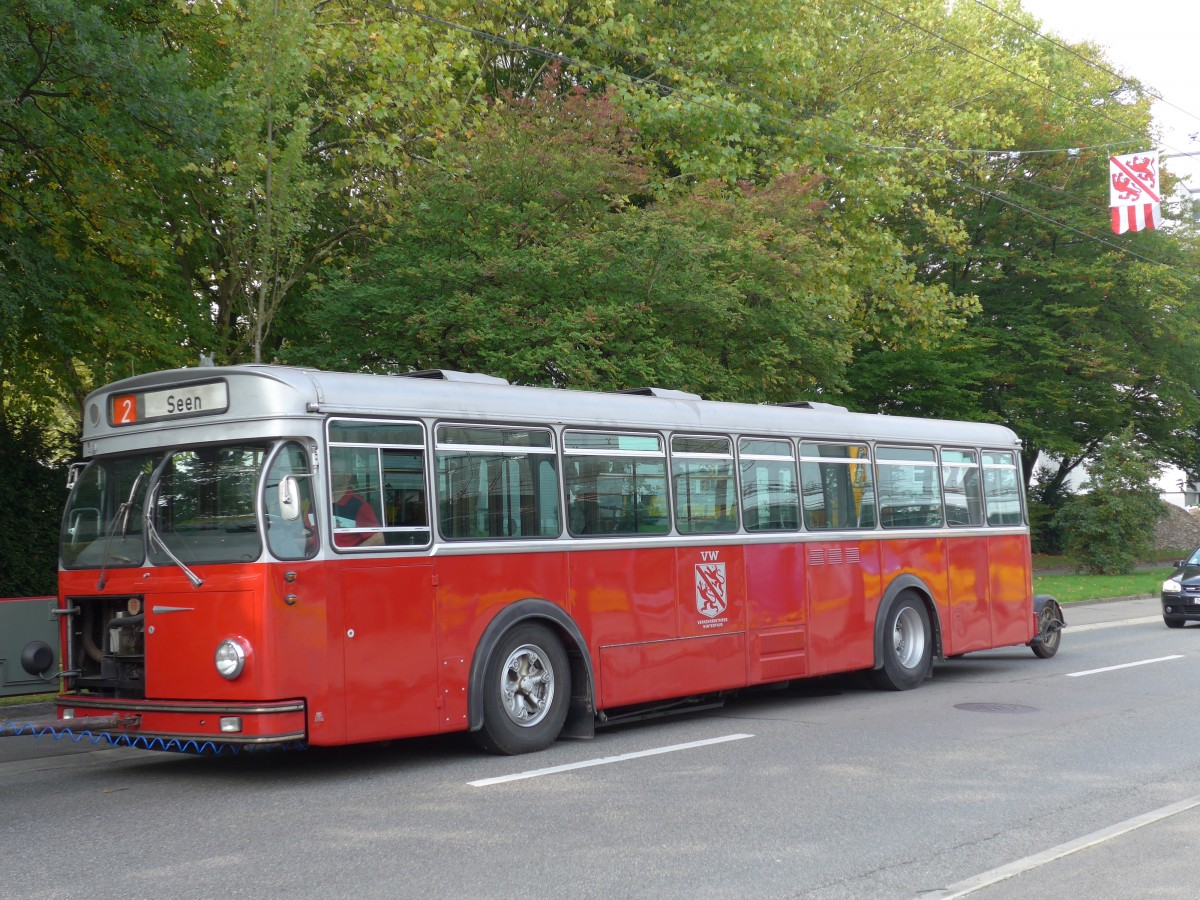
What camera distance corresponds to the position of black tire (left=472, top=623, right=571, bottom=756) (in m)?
9.93

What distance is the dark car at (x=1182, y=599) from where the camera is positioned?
2200 centimetres

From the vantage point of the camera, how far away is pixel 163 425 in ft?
31.1

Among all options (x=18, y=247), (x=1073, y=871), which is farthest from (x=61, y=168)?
(x=1073, y=871)

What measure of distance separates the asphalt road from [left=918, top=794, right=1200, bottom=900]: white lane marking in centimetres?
2

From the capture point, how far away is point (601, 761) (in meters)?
9.77

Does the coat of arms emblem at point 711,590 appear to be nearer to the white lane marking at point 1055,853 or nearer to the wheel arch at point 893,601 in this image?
the wheel arch at point 893,601

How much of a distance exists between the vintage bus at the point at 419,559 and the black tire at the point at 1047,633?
17.2 ft

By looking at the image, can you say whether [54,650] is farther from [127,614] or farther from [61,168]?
[61,168]

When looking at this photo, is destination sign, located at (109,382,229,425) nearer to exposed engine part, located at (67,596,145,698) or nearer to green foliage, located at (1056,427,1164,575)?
exposed engine part, located at (67,596,145,698)

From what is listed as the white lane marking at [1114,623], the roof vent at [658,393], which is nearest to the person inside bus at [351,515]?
the roof vent at [658,393]

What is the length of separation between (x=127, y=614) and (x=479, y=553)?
8.32ft

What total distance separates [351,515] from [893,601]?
7116 mm

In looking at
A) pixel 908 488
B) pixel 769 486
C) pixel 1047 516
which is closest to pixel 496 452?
pixel 769 486

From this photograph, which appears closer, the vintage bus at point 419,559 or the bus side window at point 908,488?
the vintage bus at point 419,559
